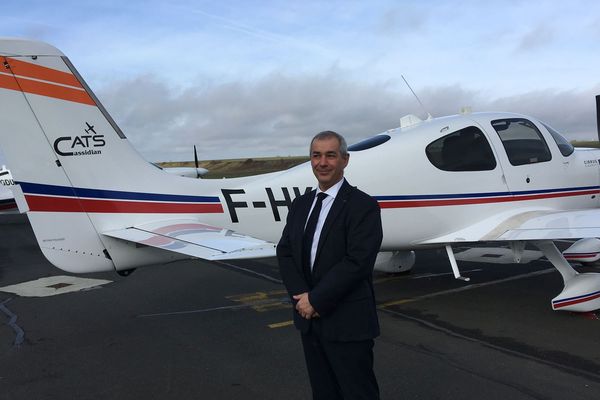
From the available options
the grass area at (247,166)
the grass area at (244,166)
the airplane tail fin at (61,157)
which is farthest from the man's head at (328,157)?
the grass area at (244,166)

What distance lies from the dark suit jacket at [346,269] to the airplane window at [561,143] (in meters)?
6.26

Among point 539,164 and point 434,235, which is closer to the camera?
point 434,235

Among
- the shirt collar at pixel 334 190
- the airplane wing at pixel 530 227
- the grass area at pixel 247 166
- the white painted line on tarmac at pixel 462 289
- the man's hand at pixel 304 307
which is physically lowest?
the white painted line on tarmac at pixel 462 289

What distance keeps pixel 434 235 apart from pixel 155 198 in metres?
3.82

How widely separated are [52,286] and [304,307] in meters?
7.77

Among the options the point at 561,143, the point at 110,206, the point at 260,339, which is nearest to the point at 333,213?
the point at 260,339

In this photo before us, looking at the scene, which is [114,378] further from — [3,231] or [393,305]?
[3,231]

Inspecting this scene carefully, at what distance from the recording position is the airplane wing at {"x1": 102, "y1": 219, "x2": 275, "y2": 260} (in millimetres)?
3738

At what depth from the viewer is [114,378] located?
4590 millimetres

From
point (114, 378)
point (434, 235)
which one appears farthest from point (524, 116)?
point (114, 378)

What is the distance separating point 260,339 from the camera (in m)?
5.51

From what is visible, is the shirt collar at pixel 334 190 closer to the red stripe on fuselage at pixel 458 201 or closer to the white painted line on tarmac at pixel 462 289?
the red stripe on fuselage at pixel 458 201

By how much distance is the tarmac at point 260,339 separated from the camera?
4.28m

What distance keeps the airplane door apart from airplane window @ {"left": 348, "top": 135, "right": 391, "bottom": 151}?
160cm
